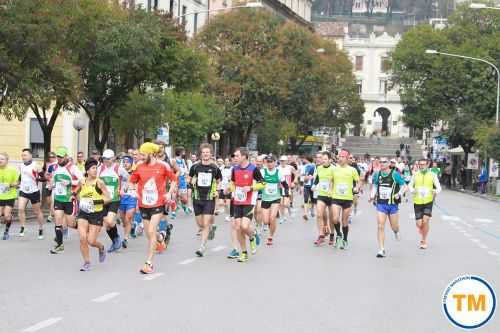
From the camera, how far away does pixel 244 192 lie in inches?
592

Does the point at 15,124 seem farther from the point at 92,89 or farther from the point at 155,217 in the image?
the point at 155,217

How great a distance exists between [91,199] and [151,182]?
2.79 ft

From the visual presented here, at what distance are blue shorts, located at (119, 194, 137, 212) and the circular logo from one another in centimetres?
1346

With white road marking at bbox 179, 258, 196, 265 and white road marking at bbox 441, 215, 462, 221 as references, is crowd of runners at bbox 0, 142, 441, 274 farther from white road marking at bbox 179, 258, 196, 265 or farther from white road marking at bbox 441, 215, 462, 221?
white road marking at bbox 441, 215, 462, 221

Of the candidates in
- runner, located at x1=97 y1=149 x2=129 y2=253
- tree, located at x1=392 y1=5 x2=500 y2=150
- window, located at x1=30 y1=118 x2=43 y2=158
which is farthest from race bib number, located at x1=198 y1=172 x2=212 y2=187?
tree, located at x1=392 y1=5 x2=500 y2=150

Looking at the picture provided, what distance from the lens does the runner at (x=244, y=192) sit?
49.1ft

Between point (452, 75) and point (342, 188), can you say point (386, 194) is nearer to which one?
point (342, 188)

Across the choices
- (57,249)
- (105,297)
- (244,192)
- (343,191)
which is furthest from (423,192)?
(105,297)

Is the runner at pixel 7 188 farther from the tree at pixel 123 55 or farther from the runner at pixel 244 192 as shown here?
the tree at pixel 123 55

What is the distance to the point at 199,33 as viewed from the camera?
185 ft

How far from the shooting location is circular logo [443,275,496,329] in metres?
4.09

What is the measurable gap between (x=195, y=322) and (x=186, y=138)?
3481 centimetres

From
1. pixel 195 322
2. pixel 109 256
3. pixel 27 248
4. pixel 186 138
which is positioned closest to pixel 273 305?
pixel 195 322

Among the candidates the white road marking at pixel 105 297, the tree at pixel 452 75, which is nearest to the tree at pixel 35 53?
the white road marking at pixel 105 297
